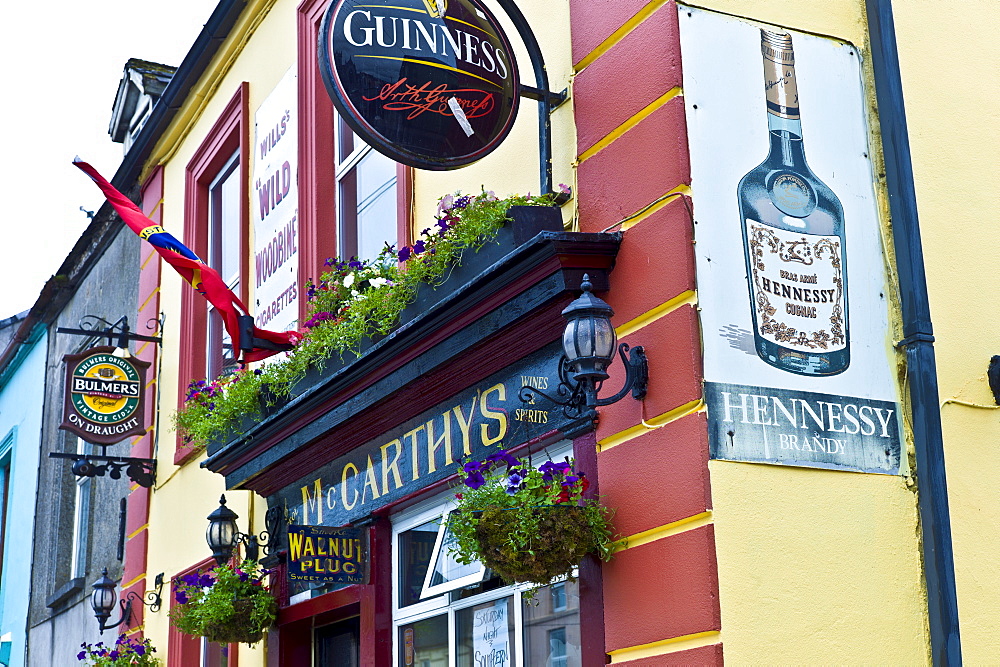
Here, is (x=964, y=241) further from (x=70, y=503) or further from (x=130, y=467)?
(x=70, y=503)

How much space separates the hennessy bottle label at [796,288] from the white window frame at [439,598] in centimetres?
113

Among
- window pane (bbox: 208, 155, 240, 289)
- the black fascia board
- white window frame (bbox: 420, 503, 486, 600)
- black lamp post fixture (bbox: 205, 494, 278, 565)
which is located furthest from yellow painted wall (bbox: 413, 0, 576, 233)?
window pane (bbox: 208, 155, 240, 289)

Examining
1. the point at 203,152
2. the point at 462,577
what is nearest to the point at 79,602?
the point at 203,152

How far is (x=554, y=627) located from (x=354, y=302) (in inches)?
90.9

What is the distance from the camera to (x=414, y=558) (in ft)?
22.8

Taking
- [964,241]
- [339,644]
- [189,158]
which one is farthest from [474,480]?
[189,158]

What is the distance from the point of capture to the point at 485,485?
530cm

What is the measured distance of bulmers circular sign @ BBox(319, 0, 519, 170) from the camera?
5.52 m

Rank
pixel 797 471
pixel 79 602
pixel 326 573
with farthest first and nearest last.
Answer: pixel 79 602, pixel 326 573, pixel 797 471

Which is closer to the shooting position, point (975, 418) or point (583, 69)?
point (975, 418)

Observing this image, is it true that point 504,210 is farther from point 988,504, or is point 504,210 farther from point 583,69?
point 988,504

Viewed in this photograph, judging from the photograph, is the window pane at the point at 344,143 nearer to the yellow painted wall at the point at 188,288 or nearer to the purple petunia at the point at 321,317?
the yellow painted wall at the point at 188,288

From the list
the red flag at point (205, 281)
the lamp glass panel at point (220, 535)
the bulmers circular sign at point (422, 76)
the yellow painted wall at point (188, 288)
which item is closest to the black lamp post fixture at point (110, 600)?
the yellow painted wall at point (188, 288)

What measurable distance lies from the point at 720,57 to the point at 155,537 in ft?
24.0
